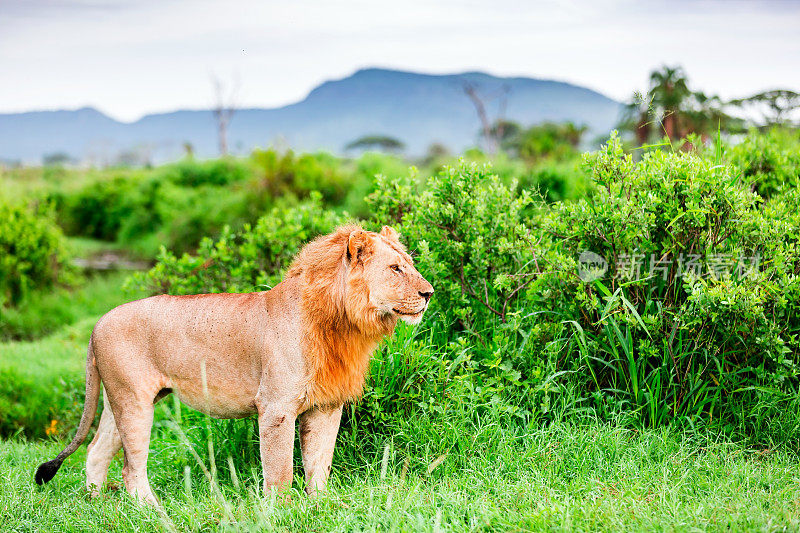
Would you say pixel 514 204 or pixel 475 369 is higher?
pixel 514 204

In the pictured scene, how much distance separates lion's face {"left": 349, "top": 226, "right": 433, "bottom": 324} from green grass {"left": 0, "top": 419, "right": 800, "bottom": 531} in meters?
0.86

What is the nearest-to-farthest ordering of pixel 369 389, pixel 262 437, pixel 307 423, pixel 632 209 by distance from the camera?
pixel 262 437 < pixel 307 423 < pixel 369 389 < pixel 632 209

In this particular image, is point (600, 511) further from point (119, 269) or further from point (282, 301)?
point (119, 269)

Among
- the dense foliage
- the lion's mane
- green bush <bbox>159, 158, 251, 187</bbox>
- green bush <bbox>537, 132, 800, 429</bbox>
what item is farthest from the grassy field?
green bush <bbox>159, 158, 251, 187</bbox>

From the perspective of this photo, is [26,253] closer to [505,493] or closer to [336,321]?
[336,321]

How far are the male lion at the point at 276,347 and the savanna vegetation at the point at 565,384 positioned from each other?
0.94 feet

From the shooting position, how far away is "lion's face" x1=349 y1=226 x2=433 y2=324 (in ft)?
12.3

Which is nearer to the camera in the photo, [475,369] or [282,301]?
[282,301]

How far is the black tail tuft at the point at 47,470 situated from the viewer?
4.29 meters

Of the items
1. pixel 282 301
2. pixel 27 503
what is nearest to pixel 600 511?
pixel 282 301

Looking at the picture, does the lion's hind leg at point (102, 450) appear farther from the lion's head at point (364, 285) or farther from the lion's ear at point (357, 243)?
the lion's ear at point (357, 243)

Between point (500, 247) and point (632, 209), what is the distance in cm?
95

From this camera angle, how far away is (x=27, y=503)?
4.21m

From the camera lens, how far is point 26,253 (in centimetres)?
1302
